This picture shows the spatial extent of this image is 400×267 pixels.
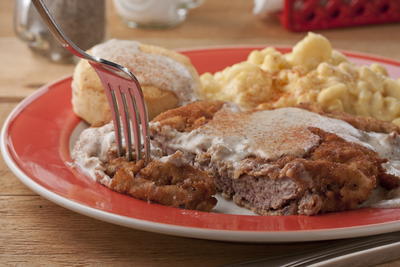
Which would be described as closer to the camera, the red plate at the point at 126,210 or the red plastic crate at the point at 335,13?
the red plate at the point at 126,210

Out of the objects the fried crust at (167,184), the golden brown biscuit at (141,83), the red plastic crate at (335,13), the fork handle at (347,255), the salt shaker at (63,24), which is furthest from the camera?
the red plastic crate at (335,13)

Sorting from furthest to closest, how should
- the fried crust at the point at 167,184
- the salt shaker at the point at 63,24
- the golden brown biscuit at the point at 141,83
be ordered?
the salt shaker at the point at 63,24 < the golden brown biscuit at the point at 141,83 < the fried crust at the point at 167,184

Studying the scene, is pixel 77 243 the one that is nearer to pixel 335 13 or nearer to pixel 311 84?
pixel 311 84

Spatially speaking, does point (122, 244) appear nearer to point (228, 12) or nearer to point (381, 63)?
point (381, 63)

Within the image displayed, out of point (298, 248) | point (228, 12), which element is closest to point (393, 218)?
point (298, 248)

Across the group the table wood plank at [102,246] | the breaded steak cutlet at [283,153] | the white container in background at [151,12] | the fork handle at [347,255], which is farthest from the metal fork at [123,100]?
the white container in background at [151,12]

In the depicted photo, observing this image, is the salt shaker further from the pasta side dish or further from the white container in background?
the pasta side dish

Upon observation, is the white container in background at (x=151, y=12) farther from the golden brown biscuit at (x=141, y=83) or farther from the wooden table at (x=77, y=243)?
the golden brown biscuit at (x=141, y=83)

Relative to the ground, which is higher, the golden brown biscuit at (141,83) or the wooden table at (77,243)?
the golden brown biscuit at (141,83)
